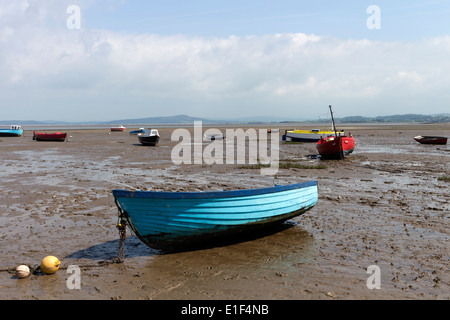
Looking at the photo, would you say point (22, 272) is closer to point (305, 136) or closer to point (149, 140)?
point (149, 140)

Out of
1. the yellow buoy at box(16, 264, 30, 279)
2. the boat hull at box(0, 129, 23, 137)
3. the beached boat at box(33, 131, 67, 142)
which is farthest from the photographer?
the boat hull at box(0, 129, 23, 137)

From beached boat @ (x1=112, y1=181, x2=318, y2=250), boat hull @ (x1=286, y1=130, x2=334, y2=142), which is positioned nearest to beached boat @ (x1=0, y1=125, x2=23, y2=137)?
boat hull @ (x1=286, y1=130, x2=334, y2=142)

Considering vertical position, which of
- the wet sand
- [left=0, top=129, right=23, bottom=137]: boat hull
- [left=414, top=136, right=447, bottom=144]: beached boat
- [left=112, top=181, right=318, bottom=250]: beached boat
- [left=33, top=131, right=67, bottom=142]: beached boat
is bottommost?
the wet sand

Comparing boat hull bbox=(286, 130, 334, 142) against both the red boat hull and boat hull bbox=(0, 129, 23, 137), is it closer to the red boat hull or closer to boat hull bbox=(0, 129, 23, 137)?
the red boat hull

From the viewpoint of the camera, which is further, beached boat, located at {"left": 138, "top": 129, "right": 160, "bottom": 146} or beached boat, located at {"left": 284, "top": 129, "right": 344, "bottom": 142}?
beached boat, located at {"left": 284, "top": 129, "right": 344, "bottom": 142}

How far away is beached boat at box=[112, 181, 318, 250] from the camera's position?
27.2 feet

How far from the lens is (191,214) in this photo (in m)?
8.48

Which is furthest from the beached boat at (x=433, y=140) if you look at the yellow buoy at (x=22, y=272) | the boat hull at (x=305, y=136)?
the yellow buoy at (x=22, y=272)

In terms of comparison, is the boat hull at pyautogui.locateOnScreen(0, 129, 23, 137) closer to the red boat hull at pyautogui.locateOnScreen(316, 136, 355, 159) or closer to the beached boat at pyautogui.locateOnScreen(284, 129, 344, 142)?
the beached boat at pyautogui.locateOnScreen(284, 129, 344, 142)

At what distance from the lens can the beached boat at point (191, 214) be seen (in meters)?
8.30

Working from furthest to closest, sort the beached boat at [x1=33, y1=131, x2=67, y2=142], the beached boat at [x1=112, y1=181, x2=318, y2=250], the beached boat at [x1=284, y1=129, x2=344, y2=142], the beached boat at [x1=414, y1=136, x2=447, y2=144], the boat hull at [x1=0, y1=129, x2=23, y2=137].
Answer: the boat hull at [x1=0, y1=129, x2=23, y2=137] → the beached boat at [x1=33, y1=131, x2=67, y2=142] → the beached boat at [x1=284, y1=129, x2=344, y2=142] → the beached boat at [x1=414, y1=136, x2=447, y2=144] → the beached boat at [x1=112, y1=181, x2=318, y2=250]

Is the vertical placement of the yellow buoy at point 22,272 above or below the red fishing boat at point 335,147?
below

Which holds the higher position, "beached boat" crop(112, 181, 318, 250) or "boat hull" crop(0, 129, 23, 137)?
"boat hull" crop(0, 129, 23, 137)

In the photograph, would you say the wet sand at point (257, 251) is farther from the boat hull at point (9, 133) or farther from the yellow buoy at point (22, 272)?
the boat hull at point (9, 133)
